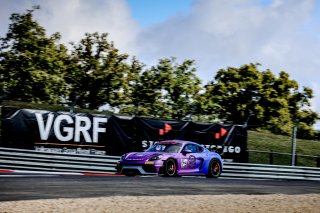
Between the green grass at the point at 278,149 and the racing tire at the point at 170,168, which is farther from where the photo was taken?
the green grass at the point at 278,149

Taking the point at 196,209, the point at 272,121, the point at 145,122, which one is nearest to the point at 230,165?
the point at 145,122

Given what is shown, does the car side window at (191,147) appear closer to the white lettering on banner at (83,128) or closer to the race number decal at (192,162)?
the race number decal at (192,162)

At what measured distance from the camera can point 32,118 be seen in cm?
1614

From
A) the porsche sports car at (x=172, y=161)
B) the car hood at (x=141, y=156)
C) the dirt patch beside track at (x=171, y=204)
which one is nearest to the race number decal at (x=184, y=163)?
the porsche sports car at (x=172, y=161)

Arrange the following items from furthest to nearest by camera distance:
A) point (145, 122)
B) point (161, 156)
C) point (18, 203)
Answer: point (145, 122) → point (161, 156) → point (18, 203)

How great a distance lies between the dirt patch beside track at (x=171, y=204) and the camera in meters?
7.64

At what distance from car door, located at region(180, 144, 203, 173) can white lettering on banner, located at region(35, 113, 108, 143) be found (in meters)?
3.21

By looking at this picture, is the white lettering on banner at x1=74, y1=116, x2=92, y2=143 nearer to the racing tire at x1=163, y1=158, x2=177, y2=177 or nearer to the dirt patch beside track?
the racing tire at x1=163, y1=158, x2=177, y2=177

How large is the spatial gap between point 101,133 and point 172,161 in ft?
10.6

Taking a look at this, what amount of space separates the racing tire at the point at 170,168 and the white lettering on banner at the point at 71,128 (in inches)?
126

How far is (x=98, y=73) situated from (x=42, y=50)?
5270 mm

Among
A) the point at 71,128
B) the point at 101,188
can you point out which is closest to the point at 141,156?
the point at 71,128

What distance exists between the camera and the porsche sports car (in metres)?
14.7

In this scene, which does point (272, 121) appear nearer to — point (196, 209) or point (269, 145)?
point (269, 145)
